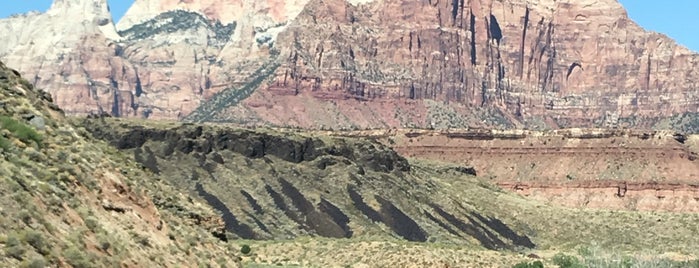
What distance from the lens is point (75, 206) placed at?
30.3 meters

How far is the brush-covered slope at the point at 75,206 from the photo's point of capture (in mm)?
26234

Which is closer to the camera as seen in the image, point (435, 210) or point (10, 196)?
point (10, 196)

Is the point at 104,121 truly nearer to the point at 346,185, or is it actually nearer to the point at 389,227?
the point at 346,185

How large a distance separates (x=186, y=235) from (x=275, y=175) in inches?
4689

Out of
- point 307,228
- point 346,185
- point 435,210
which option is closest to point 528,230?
point 435,210

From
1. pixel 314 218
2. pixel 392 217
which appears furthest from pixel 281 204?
pixel 392 217

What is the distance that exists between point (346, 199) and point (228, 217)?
2487 centimetres

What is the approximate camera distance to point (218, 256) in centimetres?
3919

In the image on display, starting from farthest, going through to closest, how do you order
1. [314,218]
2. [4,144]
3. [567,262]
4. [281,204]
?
[281,204]
[314,218]
[567,262]
[4,144]

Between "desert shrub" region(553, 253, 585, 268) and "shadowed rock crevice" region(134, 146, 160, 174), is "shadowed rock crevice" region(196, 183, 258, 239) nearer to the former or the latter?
A: "shadowed rock crevice" region(134, 146, 160, 174)

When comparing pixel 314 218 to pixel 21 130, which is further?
pixel 314 218

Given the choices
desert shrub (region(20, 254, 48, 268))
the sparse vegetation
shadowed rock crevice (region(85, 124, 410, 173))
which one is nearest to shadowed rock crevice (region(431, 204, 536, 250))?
shadowed rock crevice (region(85, 124, 410, 173))

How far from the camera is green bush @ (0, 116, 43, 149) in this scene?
3222 cm

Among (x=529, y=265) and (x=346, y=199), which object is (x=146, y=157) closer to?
(x=346, y=199)
